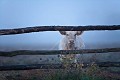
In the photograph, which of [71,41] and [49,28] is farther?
[71,41]

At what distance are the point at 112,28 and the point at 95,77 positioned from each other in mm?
1591

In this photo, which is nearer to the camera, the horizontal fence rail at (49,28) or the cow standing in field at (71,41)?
the horizontal fence rail at (49,28)

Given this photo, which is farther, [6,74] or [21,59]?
[21,59]

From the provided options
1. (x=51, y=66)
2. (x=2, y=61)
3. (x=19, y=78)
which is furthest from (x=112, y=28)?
(x=2, y=61)

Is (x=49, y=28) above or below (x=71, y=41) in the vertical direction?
above

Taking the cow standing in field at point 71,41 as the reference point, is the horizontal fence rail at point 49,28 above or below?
above

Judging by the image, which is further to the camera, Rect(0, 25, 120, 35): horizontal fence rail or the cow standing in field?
the cow standing in field

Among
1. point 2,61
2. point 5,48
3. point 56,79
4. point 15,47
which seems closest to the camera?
point 56,79

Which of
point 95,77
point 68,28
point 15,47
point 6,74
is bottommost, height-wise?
point 15,47

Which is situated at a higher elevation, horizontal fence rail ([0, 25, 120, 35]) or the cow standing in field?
horizontal fence rail ([0, 25, 120, 35])

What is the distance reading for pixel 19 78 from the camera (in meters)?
8.82

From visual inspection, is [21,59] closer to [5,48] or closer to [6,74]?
[5,48]

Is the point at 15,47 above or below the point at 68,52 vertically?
below

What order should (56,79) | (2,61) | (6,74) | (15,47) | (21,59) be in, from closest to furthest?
(56,79) < (6,74) < (2,61) < (21,59) < (15,47)
